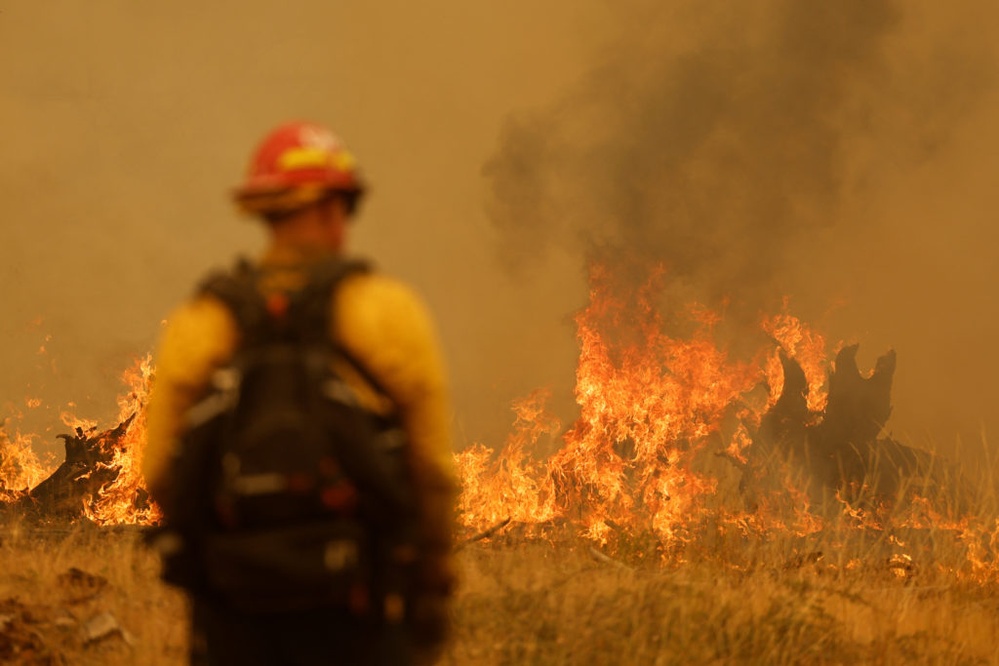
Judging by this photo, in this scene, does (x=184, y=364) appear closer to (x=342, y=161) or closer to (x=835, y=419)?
(x=342, y=161)

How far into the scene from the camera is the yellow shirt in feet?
8.36

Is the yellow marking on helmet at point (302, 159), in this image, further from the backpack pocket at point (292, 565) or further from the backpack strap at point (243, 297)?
the backpack pocket at point (292, 565)

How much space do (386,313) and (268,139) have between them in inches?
24.9

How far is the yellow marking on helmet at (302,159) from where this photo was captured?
2.65 metres

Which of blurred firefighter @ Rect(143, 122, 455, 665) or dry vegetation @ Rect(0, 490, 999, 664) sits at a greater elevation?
blurred firefighter @ Rect(143, 122, 455, 665)

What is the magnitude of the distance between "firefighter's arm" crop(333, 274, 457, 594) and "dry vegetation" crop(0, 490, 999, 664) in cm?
263

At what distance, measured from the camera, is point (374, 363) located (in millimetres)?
Answer: 2559

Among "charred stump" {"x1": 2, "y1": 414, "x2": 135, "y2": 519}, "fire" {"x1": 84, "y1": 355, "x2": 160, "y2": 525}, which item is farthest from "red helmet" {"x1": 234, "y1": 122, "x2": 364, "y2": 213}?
"charred stump" {"x1": 2, "y1": 414, "x2": 135, "y2": 519}

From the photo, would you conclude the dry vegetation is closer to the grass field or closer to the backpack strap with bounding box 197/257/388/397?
the grass field

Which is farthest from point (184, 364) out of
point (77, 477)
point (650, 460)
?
point (650, 460)

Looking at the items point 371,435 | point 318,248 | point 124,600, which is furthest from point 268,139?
point 124,600

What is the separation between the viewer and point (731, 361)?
853 inches

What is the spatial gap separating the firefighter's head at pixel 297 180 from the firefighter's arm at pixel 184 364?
0.31m

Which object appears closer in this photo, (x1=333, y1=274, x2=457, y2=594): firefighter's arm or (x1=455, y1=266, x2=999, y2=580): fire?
(x1=333, y1=274, x2=457, y2=594): firefighter's arm
